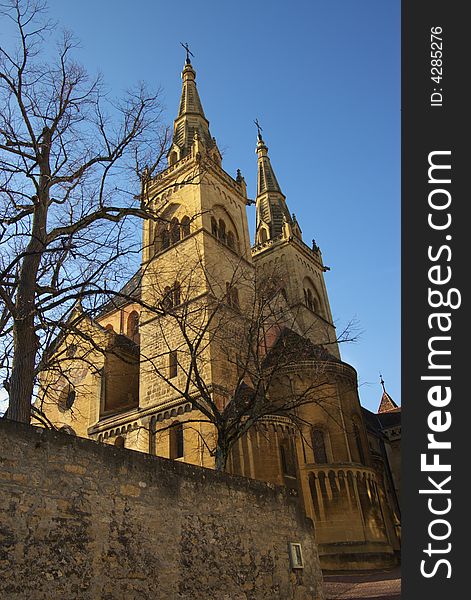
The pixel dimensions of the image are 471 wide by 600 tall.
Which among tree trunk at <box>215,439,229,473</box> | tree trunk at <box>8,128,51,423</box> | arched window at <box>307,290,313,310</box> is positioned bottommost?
tree trunk at <box>215,439,229,473</box>

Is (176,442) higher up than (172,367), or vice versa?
(172,367)

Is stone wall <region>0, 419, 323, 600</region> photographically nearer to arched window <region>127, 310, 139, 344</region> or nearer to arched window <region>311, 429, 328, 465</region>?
arched window <region>311, 429, 328, 465</region>

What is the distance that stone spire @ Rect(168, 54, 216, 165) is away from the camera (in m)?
33.9

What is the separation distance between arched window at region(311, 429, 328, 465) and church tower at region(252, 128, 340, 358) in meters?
14.6

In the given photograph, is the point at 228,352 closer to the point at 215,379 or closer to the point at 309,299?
the point at 215,379

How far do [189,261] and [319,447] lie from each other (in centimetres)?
1166

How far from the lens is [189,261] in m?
27.6

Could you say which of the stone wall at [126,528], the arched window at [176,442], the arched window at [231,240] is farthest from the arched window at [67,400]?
the stone wall at [126,528]

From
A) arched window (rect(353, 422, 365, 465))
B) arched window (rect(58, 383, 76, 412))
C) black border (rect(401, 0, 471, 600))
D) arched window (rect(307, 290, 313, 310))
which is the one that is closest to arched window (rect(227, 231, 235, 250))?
arched window (rect(307, 290, 313, 310))

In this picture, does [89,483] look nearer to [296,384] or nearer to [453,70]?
[453,70]

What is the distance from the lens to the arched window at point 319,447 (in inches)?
894

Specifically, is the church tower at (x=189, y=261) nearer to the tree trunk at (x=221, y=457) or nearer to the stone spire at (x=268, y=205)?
the tree trunk at (x=221, y=457)

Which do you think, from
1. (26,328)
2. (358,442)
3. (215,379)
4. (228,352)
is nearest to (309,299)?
(358,442)

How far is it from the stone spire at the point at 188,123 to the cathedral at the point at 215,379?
0.15 meters
